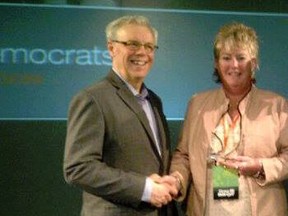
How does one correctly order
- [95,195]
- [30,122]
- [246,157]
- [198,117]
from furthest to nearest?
[30,122], [198,117], [246,157], [95,195]

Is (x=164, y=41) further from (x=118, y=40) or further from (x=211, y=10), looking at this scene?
(x=118, y=40)

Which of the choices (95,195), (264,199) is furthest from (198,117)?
(95,195)

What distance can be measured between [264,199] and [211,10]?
143 centimetres

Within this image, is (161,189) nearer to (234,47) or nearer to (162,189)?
(162,189)

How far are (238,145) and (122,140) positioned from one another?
559 mm

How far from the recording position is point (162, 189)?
6.43 feet

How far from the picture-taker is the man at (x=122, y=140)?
1906mm

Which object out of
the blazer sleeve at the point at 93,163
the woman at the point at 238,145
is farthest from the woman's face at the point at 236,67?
the blazer sleeve at the point at 93,163

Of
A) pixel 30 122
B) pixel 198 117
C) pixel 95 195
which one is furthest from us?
pixel 30 122

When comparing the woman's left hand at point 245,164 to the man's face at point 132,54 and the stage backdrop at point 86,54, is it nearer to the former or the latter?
the man's face at point 132,54

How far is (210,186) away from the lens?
2.25 meters

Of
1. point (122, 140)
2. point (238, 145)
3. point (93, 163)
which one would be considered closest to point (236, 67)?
point (238, 145)

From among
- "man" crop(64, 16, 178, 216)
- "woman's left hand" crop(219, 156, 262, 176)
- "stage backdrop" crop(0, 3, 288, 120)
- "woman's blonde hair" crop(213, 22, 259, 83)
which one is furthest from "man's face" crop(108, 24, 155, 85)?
"stage backdrop" crop(0, 3, 288, 120)

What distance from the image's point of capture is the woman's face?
223 cm
